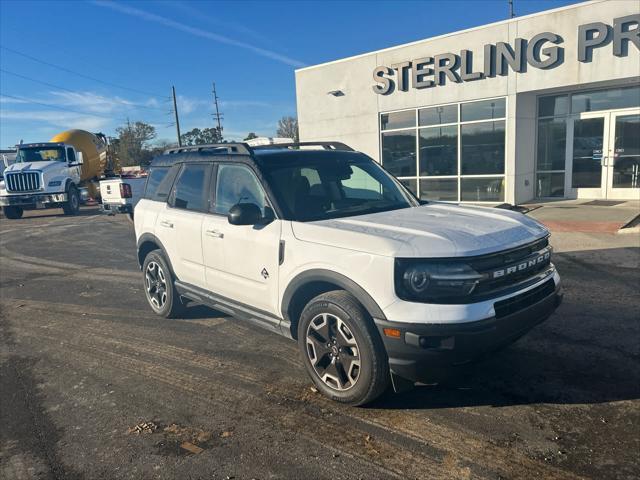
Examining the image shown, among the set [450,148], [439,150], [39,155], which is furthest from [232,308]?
[39,155]

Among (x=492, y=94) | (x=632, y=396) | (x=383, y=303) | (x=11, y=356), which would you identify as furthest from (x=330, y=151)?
(x=492, y=94)

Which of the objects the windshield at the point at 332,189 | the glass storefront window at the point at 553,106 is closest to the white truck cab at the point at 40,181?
the glass storefront window at the point at 553,106

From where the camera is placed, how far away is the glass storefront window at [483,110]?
14.1 m

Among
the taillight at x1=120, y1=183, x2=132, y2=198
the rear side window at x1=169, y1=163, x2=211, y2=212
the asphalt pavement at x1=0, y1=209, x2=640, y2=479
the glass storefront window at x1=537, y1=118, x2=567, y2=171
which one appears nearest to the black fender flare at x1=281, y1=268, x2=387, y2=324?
the asphalt pavement at x1=0, y1=209, x2=640, y2=479

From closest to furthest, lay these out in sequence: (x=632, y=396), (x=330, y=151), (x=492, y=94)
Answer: (x=632, y=396)
(x=330, y=151)
(x=492, y=94)

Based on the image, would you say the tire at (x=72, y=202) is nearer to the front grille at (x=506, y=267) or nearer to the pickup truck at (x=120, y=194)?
the pickup truck at (x=120, y=194)

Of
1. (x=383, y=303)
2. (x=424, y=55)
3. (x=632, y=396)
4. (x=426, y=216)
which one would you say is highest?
(x=424, y=55)

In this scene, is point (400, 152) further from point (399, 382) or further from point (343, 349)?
point (399, 382)

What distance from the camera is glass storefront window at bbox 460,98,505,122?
14078 millimetres

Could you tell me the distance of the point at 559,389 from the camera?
12.0 ft

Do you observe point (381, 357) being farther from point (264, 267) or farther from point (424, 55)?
point (424, 55)

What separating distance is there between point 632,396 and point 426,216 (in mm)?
1976

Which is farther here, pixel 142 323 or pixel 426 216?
pixel 142 323

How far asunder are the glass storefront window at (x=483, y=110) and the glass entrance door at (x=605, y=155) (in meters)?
2.23
